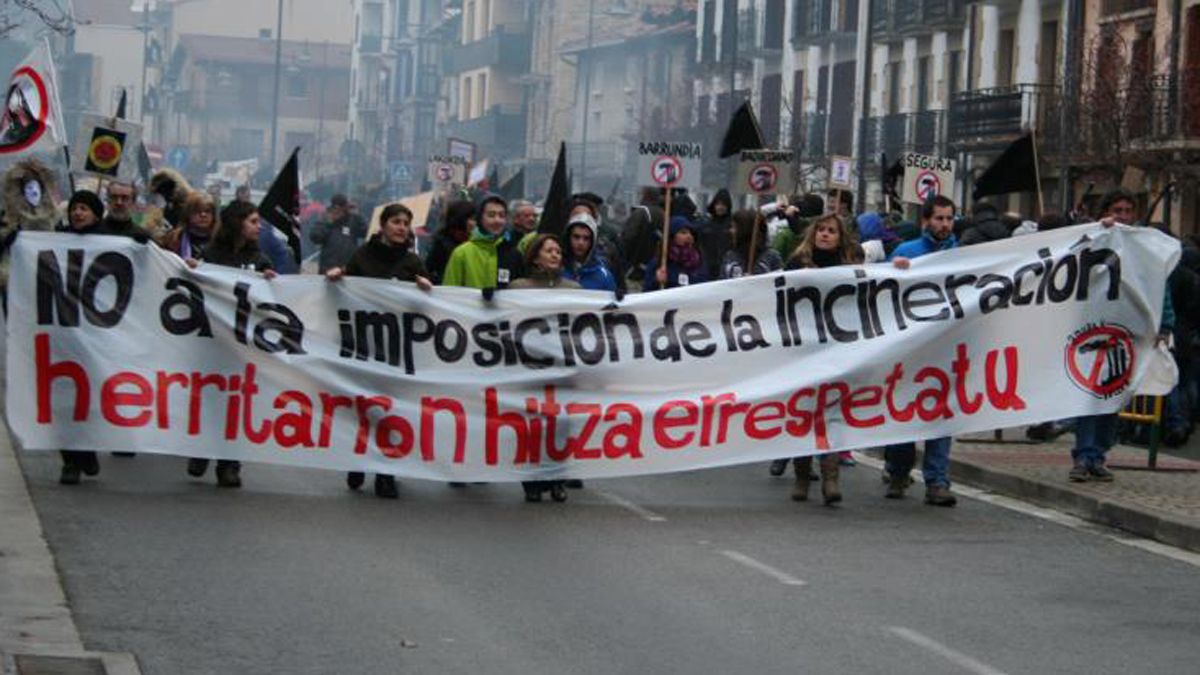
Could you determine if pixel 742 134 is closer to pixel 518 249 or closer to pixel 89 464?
pixel 518 249

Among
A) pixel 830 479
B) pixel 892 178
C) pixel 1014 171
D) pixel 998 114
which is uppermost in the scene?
pixel 998 114

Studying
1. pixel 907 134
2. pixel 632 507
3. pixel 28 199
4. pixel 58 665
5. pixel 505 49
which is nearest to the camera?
pixel 58 665

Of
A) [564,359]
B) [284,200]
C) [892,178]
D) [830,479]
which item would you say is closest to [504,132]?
[892,178]

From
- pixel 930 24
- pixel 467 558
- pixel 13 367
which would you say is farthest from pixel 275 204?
pixel 930 24

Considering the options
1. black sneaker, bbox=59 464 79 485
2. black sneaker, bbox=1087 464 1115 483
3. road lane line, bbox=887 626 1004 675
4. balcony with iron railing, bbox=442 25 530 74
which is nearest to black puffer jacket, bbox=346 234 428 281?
black sneaker, bbox=59 464 79 485

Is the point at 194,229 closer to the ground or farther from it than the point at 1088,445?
farther from it

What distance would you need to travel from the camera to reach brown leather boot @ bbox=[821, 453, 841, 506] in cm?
1611

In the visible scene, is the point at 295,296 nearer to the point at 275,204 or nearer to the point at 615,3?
the point at 275,204

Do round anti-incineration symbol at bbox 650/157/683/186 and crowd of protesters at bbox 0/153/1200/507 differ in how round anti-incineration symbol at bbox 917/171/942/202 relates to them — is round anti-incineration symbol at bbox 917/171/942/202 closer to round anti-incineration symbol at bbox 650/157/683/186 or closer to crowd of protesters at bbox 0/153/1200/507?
round anti-incineration symbol at bbox 650/157/683/186

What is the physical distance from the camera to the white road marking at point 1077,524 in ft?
47.8

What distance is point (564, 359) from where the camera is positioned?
15828 millimetres

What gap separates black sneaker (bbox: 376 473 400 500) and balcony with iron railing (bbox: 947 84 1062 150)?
3201 cm

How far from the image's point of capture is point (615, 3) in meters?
90.2

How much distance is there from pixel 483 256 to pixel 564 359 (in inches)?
57.7
